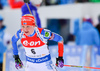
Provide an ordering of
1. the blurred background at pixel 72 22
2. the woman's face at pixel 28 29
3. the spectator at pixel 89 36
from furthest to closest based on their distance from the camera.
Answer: the spectator at pixel 89 36
the blurred background at pixel 72 22
the woman's face at pixel 28 29

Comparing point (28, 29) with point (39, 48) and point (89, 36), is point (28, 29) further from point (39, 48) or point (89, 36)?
point (89, 36)

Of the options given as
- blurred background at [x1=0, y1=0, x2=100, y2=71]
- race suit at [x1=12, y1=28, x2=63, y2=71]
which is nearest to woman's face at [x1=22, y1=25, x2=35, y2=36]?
race suit at [x1=12, y1=28, x2=63, y2=71]

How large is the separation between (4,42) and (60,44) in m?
2.40

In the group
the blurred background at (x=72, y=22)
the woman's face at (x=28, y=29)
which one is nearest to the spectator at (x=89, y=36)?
the blurred background at (x=72, y=22)

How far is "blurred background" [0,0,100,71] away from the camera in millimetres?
3964

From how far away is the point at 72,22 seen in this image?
666 cm

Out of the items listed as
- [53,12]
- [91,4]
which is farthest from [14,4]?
[91,4]

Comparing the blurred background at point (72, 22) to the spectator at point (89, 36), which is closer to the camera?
the blurred background at point (72, 22)

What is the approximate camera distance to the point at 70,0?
22.5 feet

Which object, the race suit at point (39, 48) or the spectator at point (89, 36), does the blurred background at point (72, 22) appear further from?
the race suit at point (39, 48)

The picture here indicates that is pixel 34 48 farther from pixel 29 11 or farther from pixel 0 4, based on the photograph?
pixel 0 4

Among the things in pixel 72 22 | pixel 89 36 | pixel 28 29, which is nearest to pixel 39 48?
pixel 28 29

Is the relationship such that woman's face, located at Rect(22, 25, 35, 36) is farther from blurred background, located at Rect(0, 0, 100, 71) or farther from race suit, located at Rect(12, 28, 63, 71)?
blurred background, located at Rect(0, 0, 100, 71)

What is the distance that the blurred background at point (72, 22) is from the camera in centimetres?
396
